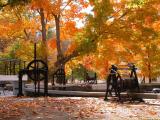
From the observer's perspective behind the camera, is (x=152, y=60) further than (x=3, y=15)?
No

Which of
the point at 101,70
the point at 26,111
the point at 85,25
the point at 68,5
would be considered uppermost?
the point at 68,5

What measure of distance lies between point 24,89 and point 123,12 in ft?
27.8

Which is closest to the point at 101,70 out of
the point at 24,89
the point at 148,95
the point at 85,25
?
the point at 85,25

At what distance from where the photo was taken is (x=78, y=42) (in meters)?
26.0

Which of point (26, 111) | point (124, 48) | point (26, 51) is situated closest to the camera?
point (26, 111)

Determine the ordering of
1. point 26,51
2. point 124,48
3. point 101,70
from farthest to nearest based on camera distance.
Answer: point 101,70 < point 26,51 < point 124,48

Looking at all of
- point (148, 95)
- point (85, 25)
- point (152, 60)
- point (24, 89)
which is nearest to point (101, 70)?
point (152, 60)

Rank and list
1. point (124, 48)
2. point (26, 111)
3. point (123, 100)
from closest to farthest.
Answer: point (26, 111)
point (123, 100)
point (124, 48)

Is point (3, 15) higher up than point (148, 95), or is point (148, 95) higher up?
point (3, 15)

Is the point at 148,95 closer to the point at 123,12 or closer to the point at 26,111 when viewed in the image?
the point at 26,111

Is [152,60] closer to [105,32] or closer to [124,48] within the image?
[124,48]

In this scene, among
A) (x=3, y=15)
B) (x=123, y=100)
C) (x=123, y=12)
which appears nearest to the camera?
(x=123, y=100)

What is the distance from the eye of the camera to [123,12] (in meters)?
24.9

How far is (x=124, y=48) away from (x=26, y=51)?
318 inches
